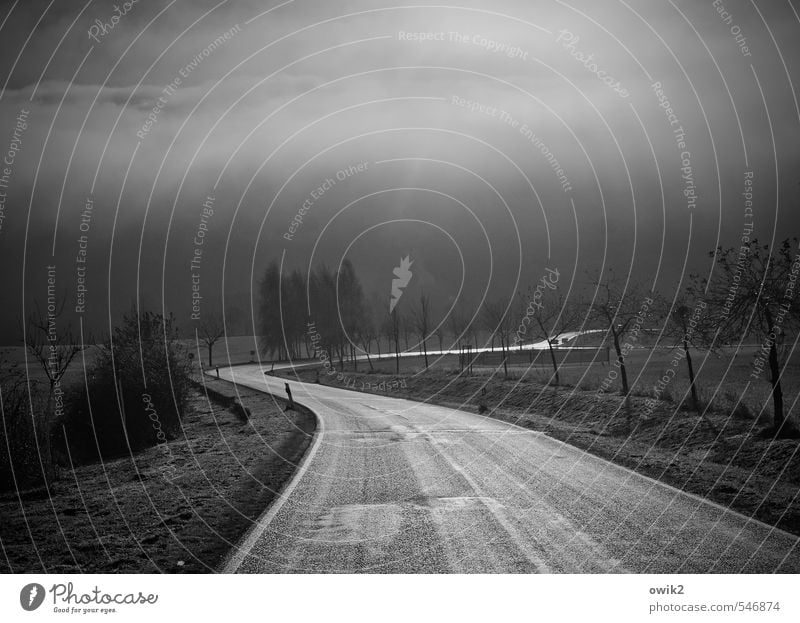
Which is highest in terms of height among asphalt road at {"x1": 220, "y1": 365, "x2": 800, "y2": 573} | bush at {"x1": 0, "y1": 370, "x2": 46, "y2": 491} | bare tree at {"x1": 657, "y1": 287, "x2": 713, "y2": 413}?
bare tree at {"x1": 657, "y1": 287, "x2": 713, "y2": 413}

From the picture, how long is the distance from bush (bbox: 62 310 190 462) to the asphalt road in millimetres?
10457

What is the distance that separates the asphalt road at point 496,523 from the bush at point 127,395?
10457mm

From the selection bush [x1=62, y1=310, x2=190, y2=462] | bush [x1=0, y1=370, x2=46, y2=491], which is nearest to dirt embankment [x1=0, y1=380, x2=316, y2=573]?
bush [x1=0, y1=370, x2=46, y2=491]

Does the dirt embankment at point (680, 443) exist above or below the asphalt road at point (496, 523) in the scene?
below

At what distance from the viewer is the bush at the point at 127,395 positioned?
22.6m

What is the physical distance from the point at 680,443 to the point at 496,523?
1079 cm

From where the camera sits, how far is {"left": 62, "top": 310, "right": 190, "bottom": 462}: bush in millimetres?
22625

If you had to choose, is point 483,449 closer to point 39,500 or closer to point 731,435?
point 731,435

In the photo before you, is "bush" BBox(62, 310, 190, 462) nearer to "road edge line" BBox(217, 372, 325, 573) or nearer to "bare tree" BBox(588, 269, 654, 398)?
"road edge line" BBox(217, 372, 325, 573)

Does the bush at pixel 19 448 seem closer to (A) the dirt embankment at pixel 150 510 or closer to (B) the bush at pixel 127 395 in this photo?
(A) the dirt embankment at pixel 150 510

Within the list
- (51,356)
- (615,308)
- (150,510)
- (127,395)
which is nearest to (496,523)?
(150,510)

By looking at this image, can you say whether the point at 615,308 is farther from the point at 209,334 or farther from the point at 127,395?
the point at 209,334

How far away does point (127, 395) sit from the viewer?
23094mm

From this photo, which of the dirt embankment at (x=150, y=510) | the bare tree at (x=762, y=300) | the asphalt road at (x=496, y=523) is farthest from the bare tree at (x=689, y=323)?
the dirt embankment at (x=150, y=510)
